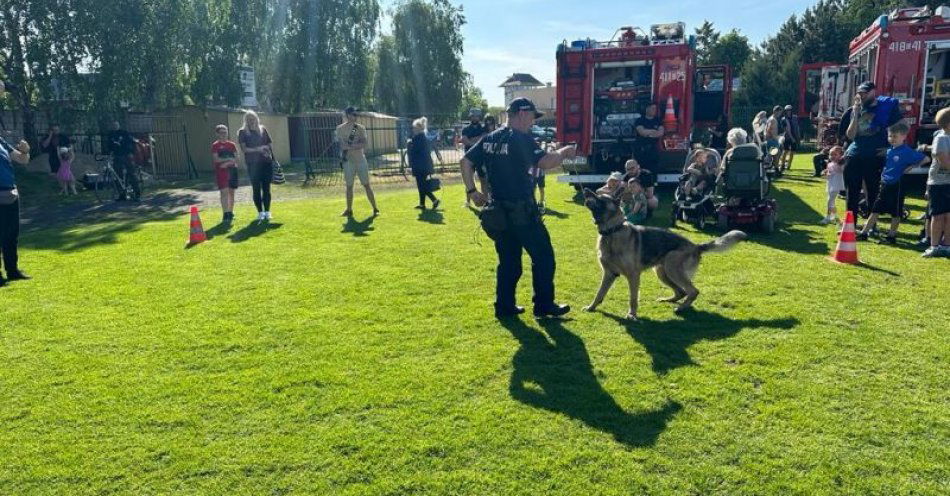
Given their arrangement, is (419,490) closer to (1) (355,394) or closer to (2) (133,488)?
(1) (355,394)

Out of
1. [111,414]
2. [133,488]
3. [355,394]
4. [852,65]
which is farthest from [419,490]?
[852,65]

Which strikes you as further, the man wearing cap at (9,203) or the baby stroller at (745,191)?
the baby stroller at (745,191)

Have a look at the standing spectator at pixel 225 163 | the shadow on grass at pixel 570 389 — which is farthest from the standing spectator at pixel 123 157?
the shadow on grass at pixel 570 389

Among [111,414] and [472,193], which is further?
[472,193]

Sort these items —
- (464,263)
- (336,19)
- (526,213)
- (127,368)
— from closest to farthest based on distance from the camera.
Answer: (127,368) → (526,213) → (464,263) → (336,19)

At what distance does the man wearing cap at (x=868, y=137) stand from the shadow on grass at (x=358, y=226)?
7.40 metres

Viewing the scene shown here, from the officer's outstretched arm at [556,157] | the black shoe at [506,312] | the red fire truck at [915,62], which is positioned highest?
the red fire truck at [915,62]

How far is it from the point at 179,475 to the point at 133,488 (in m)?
0.22

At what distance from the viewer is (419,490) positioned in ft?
10.3

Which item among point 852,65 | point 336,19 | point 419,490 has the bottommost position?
point 419,490

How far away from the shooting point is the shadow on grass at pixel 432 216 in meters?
11.2

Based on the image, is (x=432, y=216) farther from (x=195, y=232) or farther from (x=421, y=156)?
(x=195, y=232)

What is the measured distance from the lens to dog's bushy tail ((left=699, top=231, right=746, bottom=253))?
5.64m

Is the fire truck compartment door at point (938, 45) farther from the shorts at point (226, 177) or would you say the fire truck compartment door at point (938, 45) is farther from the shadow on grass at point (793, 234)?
the shorts at point (226, 177)
